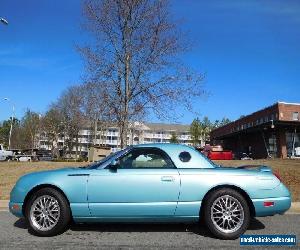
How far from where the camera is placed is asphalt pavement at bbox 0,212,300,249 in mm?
6277

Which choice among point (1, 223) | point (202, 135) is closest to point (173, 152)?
point (1, 223)

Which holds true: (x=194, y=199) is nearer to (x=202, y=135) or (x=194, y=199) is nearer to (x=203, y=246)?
(x=203, y=246)

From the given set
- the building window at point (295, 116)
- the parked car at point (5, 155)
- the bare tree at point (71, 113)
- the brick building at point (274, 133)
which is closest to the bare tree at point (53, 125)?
the bare tree at point (71, 113)

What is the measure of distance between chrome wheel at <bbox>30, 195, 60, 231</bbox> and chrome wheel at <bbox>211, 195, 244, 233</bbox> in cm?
245

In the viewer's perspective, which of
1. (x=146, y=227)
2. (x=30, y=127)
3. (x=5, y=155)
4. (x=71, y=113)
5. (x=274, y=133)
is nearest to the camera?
(x=146, y=227)

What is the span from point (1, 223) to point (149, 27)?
12849 millimetres

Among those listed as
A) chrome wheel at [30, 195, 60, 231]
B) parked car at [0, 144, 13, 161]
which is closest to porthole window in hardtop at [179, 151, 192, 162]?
chrome wheel at [30, 195, 60, 231]

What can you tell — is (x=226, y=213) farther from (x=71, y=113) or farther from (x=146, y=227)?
(x=71, y=113)

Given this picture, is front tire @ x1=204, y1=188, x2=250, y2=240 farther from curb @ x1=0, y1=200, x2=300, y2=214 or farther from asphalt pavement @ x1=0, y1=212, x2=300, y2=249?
curb @ x1=0, y1=200, x2=300, y2=214

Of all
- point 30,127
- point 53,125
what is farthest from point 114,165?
point 30,127

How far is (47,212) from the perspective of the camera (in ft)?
22.7

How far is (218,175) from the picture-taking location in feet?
22.6

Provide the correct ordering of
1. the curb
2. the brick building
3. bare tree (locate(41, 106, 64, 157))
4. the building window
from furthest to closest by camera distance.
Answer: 1. bare tree (locate(41, 106, 64, 157))
2. the building window
3. the brick building
4. the curb

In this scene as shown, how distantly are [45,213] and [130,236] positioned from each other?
1.38 metres
